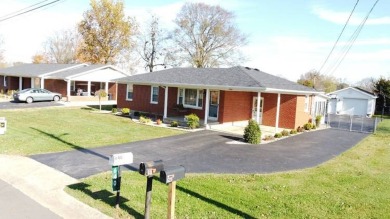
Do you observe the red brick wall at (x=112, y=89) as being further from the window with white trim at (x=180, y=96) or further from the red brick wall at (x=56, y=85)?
the window with white trim at (x=180, y=96)

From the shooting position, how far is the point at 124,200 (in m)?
7.32

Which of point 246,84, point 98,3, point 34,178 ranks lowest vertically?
point 34,178

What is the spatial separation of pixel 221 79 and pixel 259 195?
1354 cm

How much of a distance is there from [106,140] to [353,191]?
10.6 metres

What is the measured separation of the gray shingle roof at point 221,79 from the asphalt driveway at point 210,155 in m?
3.35

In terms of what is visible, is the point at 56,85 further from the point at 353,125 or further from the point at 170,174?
the point at 170,174

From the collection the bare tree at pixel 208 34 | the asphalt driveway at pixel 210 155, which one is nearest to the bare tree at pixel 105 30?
the bare tree at pixel 208 34

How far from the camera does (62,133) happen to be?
1605 centimetres

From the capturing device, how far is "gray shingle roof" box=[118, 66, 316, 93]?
18941 millimetres

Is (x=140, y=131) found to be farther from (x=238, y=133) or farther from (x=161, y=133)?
(x=238, y=133)

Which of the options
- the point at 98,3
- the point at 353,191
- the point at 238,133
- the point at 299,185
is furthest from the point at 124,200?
the point at 98,3

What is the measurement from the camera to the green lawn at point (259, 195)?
22.8 ft

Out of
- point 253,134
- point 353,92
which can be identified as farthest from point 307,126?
point 353,92

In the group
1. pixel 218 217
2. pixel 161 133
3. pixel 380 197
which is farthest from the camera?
pixel 161 133
